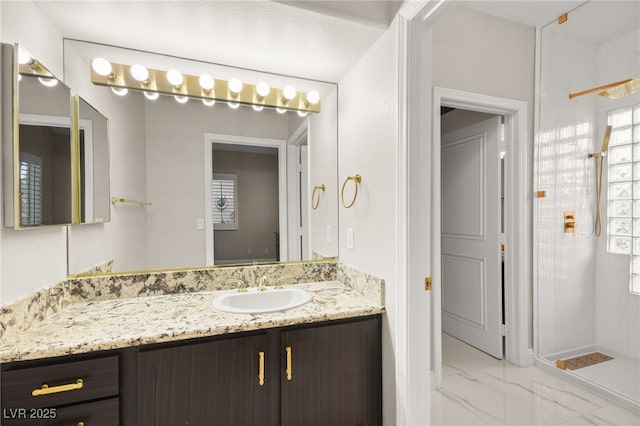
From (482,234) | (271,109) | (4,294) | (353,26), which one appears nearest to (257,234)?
(271,109)

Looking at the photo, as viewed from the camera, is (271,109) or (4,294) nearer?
(4,294)

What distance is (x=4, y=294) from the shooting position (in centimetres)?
101

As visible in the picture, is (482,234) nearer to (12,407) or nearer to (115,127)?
(115,127)

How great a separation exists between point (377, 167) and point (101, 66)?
57.6 inches

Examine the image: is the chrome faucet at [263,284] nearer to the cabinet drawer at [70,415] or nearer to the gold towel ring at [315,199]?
the gold towel ring at [315,199]

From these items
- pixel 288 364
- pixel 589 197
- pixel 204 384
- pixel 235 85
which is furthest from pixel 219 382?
→ pixel 589 197

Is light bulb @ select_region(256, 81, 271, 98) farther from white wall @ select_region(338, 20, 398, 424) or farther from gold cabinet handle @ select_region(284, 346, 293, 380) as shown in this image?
gold cabinet handle @ select_region(284, 346, 293, 380)

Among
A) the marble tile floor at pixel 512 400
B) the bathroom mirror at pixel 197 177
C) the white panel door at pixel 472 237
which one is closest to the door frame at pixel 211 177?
the bathroom mirror at pixel 197 177

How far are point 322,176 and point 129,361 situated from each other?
1388mm

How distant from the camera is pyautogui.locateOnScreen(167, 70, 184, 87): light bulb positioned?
1.64m

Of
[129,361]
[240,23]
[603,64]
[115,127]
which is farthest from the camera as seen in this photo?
[603,64]

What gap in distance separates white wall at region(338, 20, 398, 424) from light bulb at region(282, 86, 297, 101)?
0.33 metres

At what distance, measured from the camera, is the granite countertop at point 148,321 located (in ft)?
3.35

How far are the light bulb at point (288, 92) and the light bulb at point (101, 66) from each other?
905 millimetres
